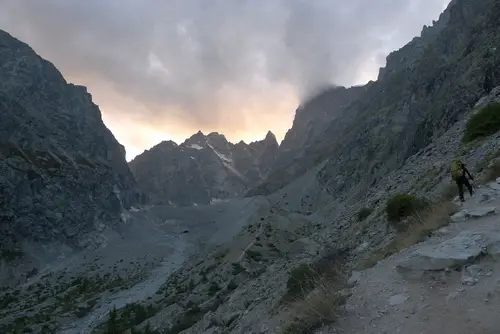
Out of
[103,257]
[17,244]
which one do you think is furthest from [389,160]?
[17,244]

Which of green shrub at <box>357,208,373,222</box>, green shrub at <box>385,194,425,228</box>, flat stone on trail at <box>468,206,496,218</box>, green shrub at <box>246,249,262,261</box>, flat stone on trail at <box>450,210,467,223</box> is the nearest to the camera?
flat stone on trail at <box>468,206,496,218</box>

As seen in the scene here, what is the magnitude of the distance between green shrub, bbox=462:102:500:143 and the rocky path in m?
14.2

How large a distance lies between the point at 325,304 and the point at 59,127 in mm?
189081

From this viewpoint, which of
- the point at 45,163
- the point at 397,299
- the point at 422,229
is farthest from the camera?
the point at 45,163

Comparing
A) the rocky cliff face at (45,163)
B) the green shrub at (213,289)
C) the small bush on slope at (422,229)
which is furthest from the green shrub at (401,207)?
the rocky cliff face at (45,163)

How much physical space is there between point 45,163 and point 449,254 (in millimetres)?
152009

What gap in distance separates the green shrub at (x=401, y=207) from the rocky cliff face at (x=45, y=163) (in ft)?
368

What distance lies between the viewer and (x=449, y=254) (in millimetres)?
8867

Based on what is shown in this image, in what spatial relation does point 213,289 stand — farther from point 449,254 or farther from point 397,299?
point 449,254

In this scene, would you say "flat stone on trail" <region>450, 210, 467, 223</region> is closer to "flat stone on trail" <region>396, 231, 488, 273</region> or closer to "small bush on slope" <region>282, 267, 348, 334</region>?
"flat stone on trail" <region>396, 231, 488, 273</region>

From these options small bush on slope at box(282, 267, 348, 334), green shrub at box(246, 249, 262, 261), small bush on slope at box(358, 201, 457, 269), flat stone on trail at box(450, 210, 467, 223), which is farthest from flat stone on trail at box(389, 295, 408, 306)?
green shrub at box(246, 249, 262, 261)

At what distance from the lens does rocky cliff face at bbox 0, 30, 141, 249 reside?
11825cm

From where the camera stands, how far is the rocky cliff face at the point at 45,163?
11825 centimetres

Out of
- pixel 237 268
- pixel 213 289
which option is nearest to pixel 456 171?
pixel 213 289
